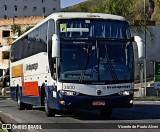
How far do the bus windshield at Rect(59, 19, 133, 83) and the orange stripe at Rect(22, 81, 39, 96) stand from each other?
4383mm

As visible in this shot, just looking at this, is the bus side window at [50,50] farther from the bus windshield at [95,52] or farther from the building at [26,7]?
the building at [26,7]

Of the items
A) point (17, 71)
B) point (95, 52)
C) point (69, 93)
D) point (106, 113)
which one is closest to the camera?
point (69, 93)

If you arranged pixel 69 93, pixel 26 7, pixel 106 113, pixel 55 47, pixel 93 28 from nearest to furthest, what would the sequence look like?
pixel 55 47
pixel 69 93
pixel 93 28
pixel 106 113
pixel 26 7

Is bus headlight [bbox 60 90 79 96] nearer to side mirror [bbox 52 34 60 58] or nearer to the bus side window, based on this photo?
the bus side window

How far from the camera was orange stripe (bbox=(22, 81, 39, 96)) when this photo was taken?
22000mm

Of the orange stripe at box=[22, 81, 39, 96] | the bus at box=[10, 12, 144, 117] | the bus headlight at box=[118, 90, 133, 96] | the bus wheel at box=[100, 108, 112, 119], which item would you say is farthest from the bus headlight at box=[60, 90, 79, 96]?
the orange stripe at box=[22, 81, 39, 96]

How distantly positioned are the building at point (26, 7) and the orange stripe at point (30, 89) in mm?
112239

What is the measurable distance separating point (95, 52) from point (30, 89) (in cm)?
635

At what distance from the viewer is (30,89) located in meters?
23.5

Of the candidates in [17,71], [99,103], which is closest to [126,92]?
[99,103]

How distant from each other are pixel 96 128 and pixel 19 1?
414 feet

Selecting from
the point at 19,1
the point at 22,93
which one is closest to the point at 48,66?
the point at 22,93

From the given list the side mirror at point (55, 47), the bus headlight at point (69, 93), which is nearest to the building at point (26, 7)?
the side mirror at point (55, 47)

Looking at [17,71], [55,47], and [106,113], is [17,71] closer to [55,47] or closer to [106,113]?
[106,113]
